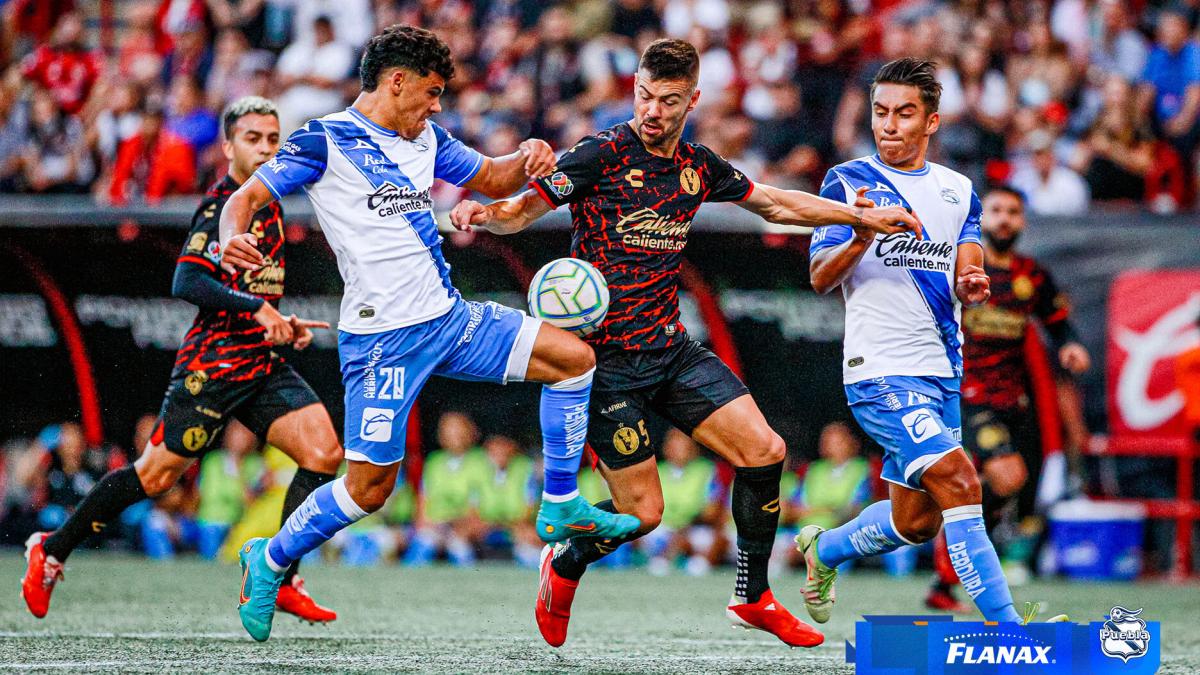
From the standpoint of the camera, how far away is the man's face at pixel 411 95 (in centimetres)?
603

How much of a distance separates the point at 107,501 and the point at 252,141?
1957 mm

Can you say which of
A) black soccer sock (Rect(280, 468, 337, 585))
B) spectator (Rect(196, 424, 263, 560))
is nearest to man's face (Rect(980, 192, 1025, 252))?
black soccer sock (Rect(280, 468, 337, 585))

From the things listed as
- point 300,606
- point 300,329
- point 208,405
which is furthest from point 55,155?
point 300,606

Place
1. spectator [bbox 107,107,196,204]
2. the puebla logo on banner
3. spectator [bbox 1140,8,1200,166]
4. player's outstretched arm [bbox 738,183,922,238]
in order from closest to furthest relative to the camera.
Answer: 1. the puebla logo on banner
2. player's outstretched arm [bbox 738,183,922,238]
3. spectator [bbox 1140,8,1200,166]
4. spectator [bbox 107,107,196,204]

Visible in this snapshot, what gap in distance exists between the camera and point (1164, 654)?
21.7 ft

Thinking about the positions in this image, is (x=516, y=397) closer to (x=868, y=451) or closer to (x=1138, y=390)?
(x=868, y=451)

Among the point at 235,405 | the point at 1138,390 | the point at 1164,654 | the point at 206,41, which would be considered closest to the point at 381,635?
the point at 235,405

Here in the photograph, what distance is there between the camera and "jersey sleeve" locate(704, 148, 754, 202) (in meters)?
6.43

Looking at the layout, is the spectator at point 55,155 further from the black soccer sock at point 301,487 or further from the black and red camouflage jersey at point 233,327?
the black soccer sock at point 301,487

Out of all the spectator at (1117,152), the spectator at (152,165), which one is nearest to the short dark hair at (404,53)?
the spectator at (152,165)

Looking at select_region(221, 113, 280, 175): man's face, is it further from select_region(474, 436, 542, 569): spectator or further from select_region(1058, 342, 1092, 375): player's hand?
select_region(1058, 342, 1092, 375): player's hand

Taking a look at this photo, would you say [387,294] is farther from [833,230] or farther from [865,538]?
[865,538]

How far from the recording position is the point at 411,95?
238 inches

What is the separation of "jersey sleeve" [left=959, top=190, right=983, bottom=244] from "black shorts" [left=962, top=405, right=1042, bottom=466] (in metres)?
2.72
